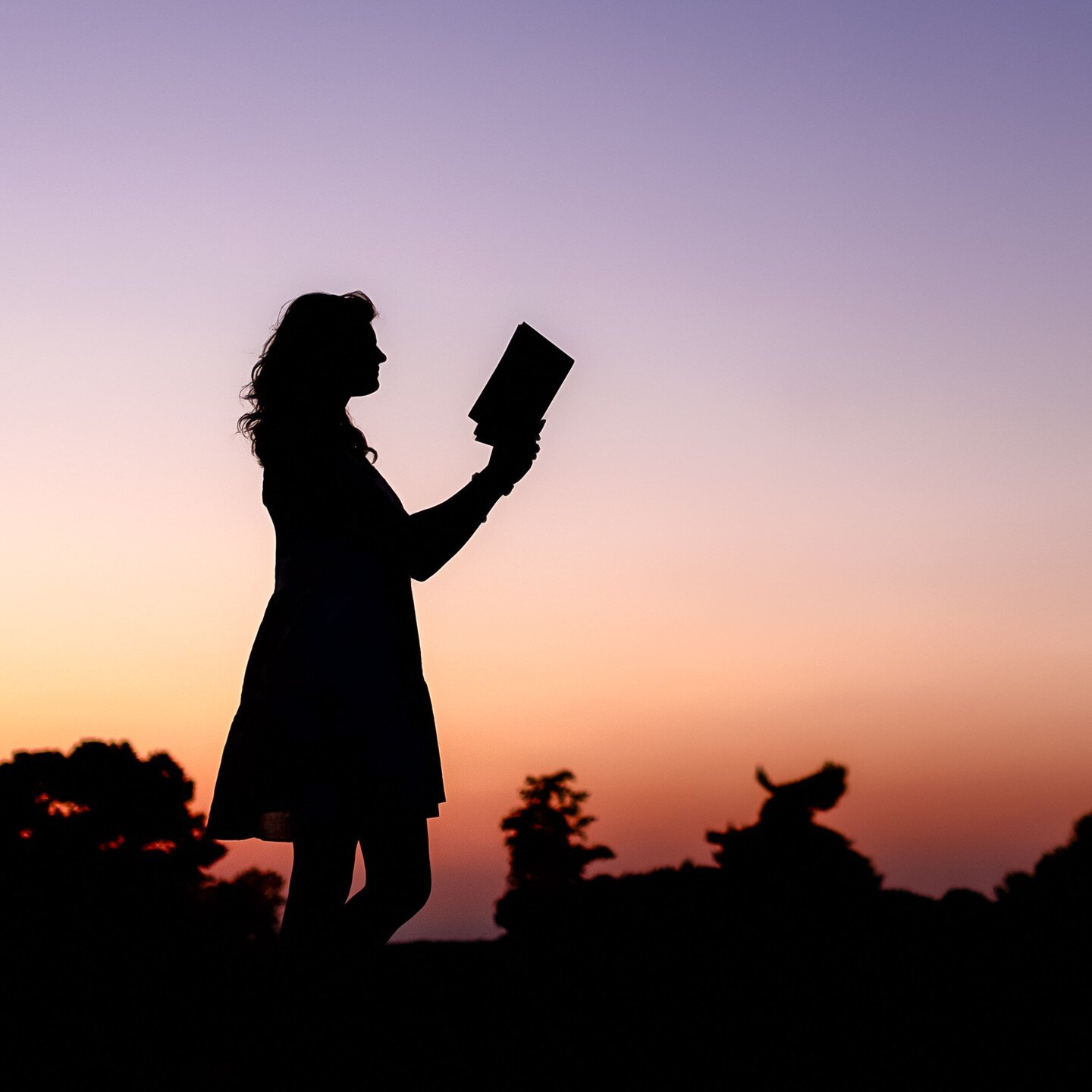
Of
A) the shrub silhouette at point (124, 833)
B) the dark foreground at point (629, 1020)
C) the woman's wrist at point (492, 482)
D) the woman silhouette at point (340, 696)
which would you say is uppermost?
the shrub silhouette at point (124, 833)

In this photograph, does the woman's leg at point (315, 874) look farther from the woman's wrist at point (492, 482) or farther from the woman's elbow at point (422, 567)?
the woman's wrist at point (492, 482)

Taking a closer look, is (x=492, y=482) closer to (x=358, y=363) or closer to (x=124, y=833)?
(x=358, y=363)

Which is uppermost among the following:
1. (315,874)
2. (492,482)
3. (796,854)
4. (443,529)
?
(492,482)

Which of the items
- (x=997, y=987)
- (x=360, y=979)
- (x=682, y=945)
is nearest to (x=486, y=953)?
(x=682, y=945)

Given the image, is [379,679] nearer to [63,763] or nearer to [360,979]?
[360,979]

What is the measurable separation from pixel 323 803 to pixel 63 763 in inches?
1266

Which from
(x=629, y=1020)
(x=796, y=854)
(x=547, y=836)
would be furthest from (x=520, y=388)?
(x=547, y=836)

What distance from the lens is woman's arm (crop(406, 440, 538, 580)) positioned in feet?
10.5

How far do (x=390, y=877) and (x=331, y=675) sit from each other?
22.2 inches

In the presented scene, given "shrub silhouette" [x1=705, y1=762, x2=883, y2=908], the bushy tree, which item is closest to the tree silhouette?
the bushy tree

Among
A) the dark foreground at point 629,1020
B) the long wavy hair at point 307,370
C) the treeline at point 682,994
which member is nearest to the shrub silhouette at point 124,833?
the treeline at point 682,994

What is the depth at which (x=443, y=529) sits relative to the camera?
3.19 metres

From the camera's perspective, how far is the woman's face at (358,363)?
340cm

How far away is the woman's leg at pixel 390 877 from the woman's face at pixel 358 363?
48.9 inches
